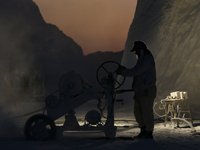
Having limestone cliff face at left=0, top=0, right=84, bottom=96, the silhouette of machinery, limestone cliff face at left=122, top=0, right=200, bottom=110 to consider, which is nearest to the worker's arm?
the silhouette of machinery

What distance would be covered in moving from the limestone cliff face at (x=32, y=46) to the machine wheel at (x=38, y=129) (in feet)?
95.4

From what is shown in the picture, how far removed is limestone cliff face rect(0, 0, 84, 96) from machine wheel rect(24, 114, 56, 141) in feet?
95.4

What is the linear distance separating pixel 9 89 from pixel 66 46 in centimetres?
2861

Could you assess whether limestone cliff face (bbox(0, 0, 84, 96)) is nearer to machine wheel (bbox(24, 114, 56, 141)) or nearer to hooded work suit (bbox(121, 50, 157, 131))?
machine wheel (bbox(24, 114, 56, 141))

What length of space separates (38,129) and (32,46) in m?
33.9

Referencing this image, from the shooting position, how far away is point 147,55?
509cm

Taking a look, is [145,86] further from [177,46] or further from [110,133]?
Result: [177,46]

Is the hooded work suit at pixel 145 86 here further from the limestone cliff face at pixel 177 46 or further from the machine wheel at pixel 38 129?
the limestone cliff face at pixel 177 46

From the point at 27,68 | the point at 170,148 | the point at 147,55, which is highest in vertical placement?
the point at 27,68

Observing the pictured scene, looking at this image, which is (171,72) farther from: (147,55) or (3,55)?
(3,55)

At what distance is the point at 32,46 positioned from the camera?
37406 millimetres

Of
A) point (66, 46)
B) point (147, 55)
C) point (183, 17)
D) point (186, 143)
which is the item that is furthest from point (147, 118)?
point (66, 46)

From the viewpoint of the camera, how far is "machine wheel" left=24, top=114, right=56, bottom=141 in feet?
16.0

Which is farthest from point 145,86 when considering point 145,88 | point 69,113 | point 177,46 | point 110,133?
point 177,46
